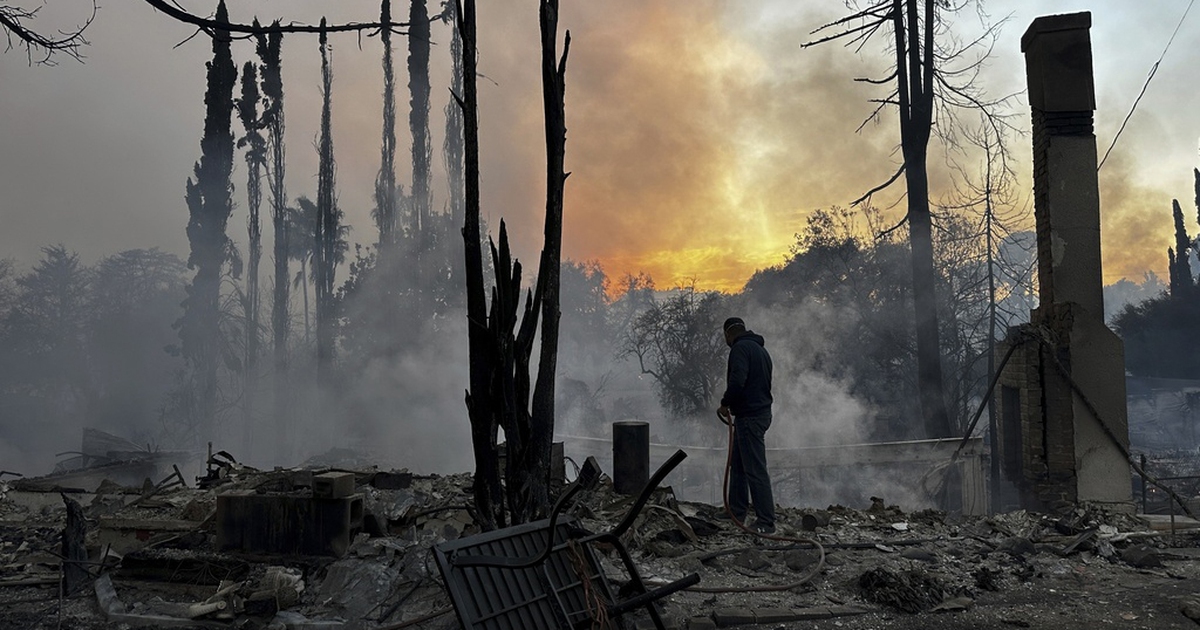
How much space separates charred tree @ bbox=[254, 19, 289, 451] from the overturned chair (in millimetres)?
32284

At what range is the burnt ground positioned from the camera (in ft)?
15.0

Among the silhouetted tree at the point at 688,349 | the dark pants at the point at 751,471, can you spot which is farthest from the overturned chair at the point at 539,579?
the silhouetted tree at the point at 688,349

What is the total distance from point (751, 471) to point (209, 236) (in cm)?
3134

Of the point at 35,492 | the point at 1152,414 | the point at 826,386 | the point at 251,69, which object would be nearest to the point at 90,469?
the point at 35,492

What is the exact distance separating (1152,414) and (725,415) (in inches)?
1317

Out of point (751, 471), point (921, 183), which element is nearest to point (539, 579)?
point (751, 471)

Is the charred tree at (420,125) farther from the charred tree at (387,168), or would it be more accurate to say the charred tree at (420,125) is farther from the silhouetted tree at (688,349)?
the silhouetted tree at (688,349)

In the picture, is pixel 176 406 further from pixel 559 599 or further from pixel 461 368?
pixel 559 599

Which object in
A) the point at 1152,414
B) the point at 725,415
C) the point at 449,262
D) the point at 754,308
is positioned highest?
the point at 449,262

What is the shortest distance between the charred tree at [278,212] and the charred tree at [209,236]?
2611 millimetres

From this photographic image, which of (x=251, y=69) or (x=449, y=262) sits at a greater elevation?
(x=251, y=69)

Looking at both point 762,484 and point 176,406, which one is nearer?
point 762,484

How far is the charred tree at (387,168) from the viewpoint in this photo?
34469 millimetres

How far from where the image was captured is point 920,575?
4.95 meters
